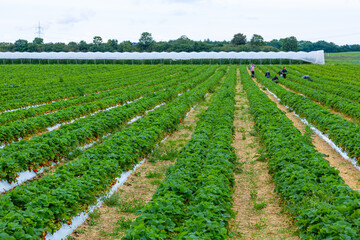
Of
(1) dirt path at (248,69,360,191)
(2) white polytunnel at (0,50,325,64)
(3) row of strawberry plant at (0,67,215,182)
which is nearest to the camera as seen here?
(3) row of strawberry plant at (0,67,215,182)

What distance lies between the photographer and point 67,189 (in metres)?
6.83

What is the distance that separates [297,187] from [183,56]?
6667 centimetres

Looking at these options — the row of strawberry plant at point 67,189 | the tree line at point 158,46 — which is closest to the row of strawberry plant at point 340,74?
the row of strawberry plant at point 67,189

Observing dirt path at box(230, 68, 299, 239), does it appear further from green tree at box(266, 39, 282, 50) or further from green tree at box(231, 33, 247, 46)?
green tree at box(266, 39, 282, 50)

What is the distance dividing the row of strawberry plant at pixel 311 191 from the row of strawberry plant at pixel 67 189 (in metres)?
3.98

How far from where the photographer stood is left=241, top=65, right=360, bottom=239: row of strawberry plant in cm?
537

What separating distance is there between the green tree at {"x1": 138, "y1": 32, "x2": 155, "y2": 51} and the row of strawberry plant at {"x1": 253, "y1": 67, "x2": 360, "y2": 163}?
104198 millimetres

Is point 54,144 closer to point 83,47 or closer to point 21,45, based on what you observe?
point 83,47

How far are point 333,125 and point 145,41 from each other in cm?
11299

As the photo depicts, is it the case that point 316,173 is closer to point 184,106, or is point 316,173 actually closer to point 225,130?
point 225,130

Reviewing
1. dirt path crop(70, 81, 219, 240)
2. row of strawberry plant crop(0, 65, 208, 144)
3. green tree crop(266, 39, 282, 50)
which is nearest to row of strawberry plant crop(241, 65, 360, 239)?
dirt path crop(70, 81, 219, 240)

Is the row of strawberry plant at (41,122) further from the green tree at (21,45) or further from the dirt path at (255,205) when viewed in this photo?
the green tree at (21,45)

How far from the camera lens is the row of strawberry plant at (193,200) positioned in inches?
209

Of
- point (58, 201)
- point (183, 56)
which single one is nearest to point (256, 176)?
point (58, 201)
